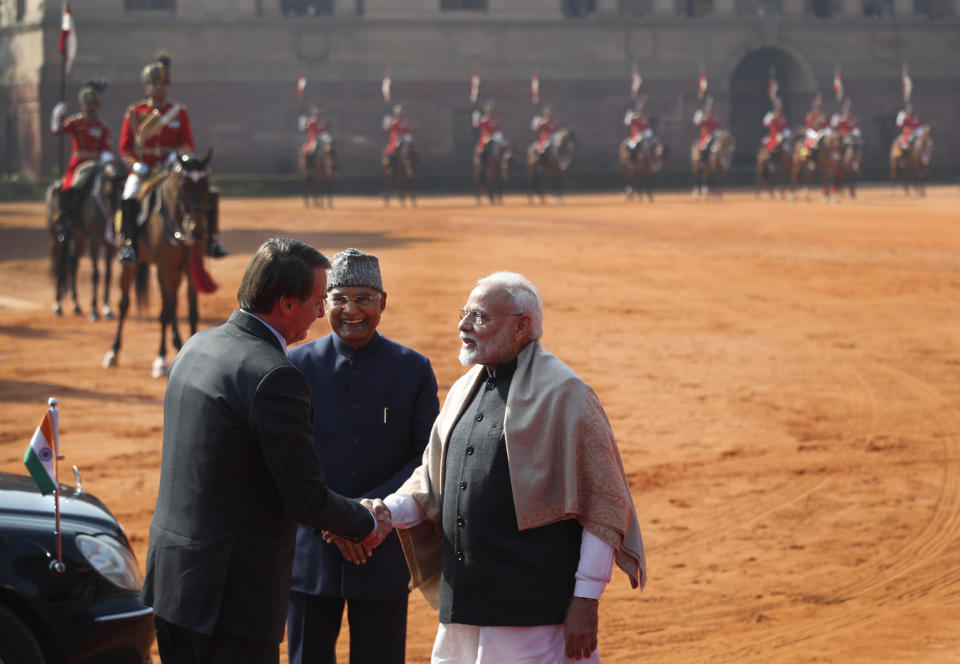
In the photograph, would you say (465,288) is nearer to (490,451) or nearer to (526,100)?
(490,451)

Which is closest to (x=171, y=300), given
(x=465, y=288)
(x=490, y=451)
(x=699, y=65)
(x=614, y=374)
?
(x=614, y=374)

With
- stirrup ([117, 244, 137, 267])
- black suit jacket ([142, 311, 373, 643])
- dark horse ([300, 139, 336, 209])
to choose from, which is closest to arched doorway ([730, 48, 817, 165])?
dark horse ([300, 139, 336, 209])

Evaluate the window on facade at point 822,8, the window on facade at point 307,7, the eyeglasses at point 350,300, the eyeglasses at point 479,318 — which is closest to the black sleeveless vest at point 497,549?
the eyeglasses at point 479,318

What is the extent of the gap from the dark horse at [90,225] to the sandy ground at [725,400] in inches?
21.5

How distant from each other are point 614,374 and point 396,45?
32042 mm

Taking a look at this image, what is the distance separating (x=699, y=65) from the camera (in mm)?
44812

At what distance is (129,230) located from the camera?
515 inches

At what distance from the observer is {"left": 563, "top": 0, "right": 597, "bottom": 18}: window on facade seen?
1758 inches

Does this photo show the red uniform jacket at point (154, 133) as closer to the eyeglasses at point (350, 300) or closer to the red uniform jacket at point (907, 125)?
the eyeglasses at point (350, 300)

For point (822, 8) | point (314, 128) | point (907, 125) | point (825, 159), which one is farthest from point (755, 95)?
point (314, 128)

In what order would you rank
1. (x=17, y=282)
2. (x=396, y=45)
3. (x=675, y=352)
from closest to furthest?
(x=675, y=352), (x=17, y=282), (x=396, y=45)

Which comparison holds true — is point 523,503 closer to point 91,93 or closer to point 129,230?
point 129,230

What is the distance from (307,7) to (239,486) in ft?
135

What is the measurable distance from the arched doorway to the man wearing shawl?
146 feet
